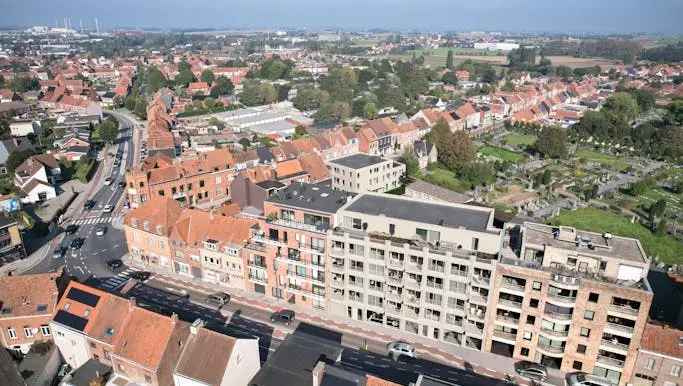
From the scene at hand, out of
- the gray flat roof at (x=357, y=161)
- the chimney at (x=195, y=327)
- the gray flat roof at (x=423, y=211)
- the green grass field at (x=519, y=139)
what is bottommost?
the green grass field at (x=519, y=139)

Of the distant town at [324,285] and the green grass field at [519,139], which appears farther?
the green grass field at [519,139]

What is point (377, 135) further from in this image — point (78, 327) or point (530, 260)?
point (78, 327)

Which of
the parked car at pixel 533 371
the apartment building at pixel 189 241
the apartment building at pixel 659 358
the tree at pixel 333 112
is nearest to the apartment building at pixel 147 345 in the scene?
the apartment building at pixel 189 241

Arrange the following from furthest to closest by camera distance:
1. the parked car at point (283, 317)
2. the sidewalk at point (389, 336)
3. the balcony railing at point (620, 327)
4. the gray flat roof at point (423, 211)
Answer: the parked car at point (283, 317), the gray flat roof at point (423, 211), the sidewalk at point (389, 336), the balcony railing at point (620, 327)

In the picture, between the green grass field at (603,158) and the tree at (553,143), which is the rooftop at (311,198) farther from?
the green grass field at (603,158)

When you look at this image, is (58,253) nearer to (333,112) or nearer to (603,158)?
(333,112)
